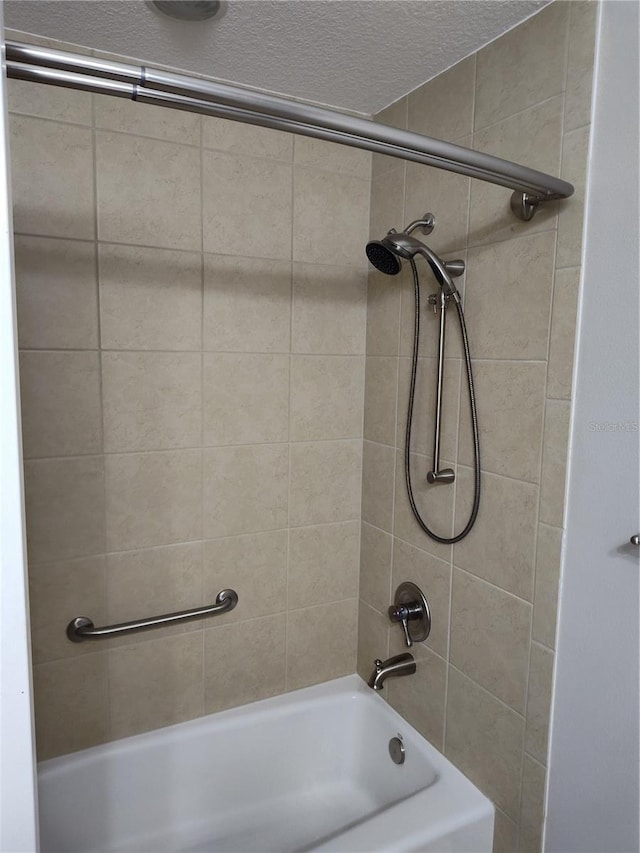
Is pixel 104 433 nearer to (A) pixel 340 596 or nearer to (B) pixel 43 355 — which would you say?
(B) pixel 43 355

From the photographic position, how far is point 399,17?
1215mm

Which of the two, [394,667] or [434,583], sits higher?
[434,583]

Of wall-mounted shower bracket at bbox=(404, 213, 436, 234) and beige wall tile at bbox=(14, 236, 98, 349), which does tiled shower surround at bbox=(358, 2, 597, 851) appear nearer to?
wall-mounted shower bracket at bbox=(404, 213, 436, 234)

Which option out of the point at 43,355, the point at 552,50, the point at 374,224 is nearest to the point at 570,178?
the point at 552,50

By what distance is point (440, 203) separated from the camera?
4.86ft

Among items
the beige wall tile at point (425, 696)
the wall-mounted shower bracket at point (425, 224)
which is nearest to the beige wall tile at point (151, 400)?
the wall-mounted shower bracket at point (425, 224)

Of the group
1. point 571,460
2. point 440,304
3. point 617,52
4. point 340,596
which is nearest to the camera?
point 617,52

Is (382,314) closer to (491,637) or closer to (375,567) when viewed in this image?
(375,567)

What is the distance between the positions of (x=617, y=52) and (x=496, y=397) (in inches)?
27.7

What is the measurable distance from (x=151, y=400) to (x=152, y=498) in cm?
27

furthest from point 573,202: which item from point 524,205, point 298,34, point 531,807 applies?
point 531,807

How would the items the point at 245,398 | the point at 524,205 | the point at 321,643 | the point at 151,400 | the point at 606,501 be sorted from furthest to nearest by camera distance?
1. the point at 321,643
2. the point at 245,398
3. the point at 151,400
4. the point at 524,205
5. the point at 606,501

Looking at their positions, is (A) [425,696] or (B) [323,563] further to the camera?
(B) [323,563]

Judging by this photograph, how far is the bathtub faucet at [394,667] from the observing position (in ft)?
5.12
